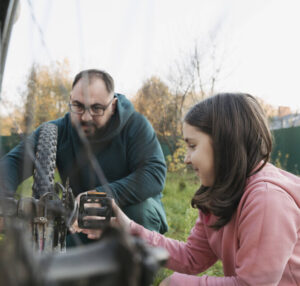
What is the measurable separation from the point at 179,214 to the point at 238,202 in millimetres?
2314

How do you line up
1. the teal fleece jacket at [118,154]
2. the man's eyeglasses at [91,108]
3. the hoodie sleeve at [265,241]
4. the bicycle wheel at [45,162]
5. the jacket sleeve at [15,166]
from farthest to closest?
the teal fleece jacket at [118,154] → the man's eyeglasses at [91,108] → the jacket sleeve at [15,166] → the bicycle wheel at [45,162] → the hoodie sleeve at [265,241]

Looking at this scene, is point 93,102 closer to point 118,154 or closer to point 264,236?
point 118,154

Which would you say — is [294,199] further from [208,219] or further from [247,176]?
[208,219]

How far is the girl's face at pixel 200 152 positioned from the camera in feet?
3.71

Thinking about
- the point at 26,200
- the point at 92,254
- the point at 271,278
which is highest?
the point at 92,254

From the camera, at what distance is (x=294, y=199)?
0.99 m

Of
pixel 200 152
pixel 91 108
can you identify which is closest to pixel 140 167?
pixel 91 108

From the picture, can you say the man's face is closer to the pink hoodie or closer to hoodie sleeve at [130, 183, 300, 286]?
the pink hoodie

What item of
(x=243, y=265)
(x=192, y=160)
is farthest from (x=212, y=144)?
(x=243, y=265)

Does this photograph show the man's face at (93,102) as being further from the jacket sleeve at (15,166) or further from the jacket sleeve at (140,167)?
the jacket sleeve at (15,166)

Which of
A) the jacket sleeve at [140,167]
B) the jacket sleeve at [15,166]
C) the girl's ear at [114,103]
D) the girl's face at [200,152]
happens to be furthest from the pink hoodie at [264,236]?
the girl's ear at [114,103]

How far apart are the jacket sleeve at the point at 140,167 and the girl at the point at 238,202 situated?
582mm

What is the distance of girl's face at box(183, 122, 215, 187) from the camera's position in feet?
3.71

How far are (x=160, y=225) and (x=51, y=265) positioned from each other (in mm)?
1806
